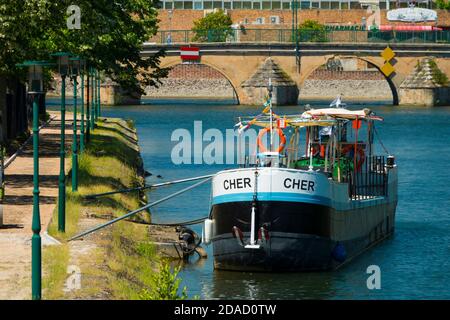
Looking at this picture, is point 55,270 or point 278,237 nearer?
point 55,270

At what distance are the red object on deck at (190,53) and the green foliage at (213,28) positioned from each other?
4.87 m

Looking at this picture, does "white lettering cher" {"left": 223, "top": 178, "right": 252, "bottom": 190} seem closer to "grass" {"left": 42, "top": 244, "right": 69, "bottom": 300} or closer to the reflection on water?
the reflection on water

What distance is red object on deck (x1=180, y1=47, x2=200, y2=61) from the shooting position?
527 feet

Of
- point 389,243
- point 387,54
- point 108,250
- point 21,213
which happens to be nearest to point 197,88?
point 387,54

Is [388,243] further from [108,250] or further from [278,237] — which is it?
[108,250]

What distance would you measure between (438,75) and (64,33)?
117m

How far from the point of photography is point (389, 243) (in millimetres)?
50062

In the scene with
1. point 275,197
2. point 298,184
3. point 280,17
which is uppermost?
point 280,17

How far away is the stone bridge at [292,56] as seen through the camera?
16300 centimetres

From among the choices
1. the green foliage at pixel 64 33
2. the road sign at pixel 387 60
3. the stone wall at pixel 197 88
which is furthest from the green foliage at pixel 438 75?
the green foliage at pixel 64 33

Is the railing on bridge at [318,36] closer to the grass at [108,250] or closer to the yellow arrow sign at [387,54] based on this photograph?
the yellow arrow sign at [387,54]

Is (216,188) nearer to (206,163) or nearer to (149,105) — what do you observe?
(206,163)

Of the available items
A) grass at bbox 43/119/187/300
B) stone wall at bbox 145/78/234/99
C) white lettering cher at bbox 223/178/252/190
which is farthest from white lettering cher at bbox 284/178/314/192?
stone wall at bbox 145/78/234/99

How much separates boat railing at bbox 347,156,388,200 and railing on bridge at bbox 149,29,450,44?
114630mm
